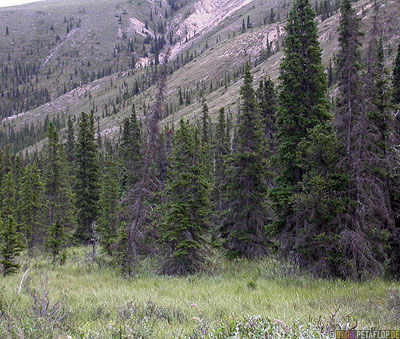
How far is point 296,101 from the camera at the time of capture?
13.9 metres

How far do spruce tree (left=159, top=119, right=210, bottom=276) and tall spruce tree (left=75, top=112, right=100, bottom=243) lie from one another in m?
15.7

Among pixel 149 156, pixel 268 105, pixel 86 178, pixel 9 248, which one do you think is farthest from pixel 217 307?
pixel 86 178

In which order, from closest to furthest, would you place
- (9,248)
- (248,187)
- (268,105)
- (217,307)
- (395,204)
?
1. (217,307)
2. (395,204)
3. (9,248)
4. (248,187)
5. (268,105)

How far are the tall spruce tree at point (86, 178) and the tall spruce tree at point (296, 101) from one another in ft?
68.4

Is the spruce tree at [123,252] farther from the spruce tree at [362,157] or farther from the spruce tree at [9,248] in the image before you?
the spruce tree at [362,157]

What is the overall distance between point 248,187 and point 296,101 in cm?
583

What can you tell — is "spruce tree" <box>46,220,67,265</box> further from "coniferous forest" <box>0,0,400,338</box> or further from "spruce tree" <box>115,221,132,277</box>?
"spruce tree" <box>115,221,132,277</box>

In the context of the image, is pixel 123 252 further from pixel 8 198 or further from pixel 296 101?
pixel 8 198

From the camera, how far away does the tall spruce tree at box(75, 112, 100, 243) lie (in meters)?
29.4

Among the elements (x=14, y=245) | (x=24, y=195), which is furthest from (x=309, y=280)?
(x=24, y=195)

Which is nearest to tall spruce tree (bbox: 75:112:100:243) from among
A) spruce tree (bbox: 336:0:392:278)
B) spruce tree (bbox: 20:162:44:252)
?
spruce tree (bbox: 20:162:44:252)

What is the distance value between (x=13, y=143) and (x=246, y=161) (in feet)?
629

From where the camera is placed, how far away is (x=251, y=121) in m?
17.9

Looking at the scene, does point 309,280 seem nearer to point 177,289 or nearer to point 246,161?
point 177,289
